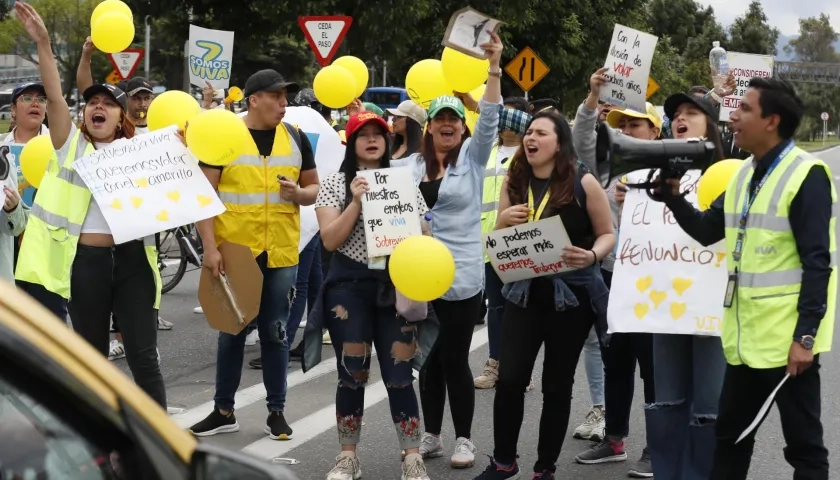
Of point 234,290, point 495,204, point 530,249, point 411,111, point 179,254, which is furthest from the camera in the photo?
point 179,254

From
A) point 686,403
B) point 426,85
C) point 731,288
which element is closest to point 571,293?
point 686,403

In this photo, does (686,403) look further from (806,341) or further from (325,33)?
(325,33)

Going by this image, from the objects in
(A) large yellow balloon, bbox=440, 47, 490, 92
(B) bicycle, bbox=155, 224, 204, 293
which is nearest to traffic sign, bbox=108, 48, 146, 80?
(B) bicycle, bbox=155, 224, 204, 293

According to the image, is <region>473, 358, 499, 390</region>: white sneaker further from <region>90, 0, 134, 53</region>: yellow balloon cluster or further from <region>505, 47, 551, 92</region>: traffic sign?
<region>505, 47, 551, 92</region>: traffic sign

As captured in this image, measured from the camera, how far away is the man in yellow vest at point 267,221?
650 centimetres

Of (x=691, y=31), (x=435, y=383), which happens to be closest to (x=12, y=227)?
(x=435, y=383)

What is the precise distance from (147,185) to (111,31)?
1.42 metres

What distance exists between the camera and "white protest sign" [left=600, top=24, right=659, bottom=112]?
22.3ft

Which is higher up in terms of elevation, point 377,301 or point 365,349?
point 377,301

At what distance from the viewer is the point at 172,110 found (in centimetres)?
695

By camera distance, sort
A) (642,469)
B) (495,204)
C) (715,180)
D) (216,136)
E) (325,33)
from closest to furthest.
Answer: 1. (715,180)
2. (216,136)
3. (642,469)
4. (495,204)
5. (325,33)

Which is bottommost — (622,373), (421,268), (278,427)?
(278,427)

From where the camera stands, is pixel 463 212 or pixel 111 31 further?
pixel 111 31

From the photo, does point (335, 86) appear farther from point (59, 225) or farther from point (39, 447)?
point (39, 447)
